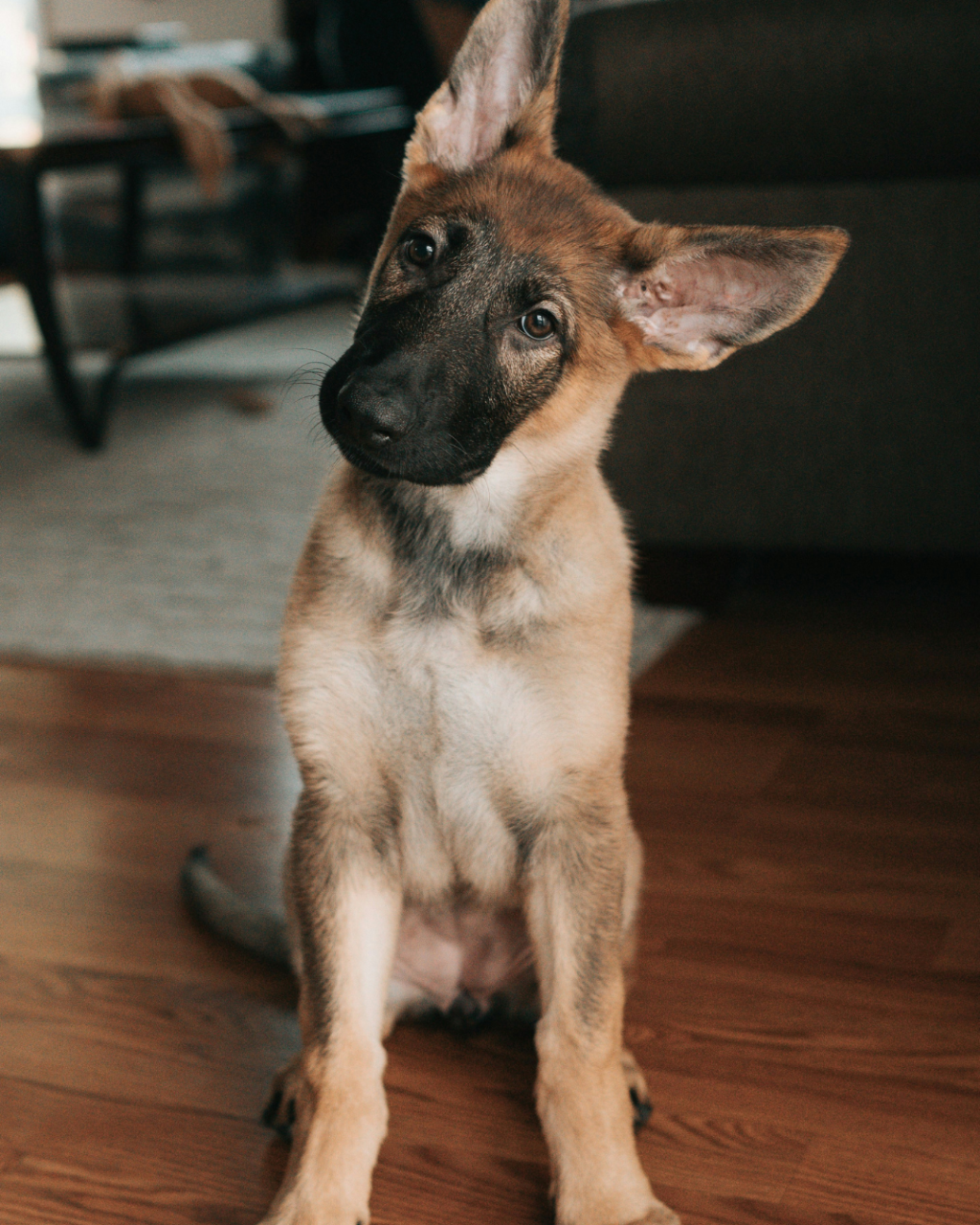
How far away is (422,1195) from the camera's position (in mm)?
1550

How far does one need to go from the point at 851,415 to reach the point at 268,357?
4602 millimetres

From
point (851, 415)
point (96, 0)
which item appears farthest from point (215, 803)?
point (96, 0)

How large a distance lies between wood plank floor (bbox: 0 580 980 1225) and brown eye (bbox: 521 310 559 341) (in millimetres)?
963

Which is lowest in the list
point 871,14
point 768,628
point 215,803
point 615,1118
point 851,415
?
point 768,628

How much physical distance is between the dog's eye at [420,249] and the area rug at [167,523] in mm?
210

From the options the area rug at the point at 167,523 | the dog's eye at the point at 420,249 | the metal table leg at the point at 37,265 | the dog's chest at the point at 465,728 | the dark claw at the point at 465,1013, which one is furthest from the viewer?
the metal table leg at the point at 37,265

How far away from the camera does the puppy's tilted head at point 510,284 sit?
1.49m

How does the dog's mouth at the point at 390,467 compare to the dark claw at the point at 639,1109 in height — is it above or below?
above

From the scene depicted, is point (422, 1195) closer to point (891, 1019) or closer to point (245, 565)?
point (891, 1019)

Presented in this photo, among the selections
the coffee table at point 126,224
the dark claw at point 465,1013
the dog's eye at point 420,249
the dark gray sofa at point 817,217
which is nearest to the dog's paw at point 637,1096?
the dark claw at point 465,1013

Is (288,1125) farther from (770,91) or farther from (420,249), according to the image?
(770,91)

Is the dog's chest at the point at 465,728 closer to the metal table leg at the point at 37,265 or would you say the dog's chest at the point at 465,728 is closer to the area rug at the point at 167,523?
the area rug at the point at 167,523

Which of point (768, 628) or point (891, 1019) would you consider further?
point (768, 628)

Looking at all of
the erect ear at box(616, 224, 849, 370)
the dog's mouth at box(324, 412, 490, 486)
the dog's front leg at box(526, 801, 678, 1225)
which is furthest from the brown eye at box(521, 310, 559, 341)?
the dog's front leg at box(526, 801, 678, 1225)
